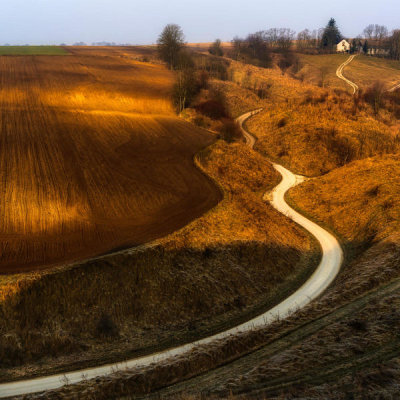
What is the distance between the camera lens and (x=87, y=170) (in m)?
35.8

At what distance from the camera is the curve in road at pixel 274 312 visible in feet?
59.0

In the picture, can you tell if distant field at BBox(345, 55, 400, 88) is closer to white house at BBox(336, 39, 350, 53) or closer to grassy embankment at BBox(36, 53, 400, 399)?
white house at BBox(336, 39, 350, 53)

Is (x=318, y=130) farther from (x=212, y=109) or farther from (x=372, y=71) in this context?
(x=372, y=71)

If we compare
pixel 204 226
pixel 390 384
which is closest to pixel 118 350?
pixel 204 226

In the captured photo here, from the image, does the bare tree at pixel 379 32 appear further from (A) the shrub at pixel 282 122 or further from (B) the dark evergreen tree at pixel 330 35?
(A) the shrub at pixel 282 122

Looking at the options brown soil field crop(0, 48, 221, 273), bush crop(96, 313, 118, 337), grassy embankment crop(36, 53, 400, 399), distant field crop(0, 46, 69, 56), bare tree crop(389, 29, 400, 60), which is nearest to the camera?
grassy embankment crop(36, 53, 400, 399)

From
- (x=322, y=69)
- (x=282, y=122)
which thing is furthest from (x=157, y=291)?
(x=322, y=69)

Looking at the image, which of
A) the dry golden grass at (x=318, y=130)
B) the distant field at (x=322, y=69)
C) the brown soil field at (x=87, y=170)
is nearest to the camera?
the brown soil field at (x=87, y=170)

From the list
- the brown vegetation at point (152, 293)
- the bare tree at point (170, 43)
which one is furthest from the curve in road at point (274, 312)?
the bare tree at point (170, 43)

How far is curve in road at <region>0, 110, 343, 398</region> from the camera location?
1797 centimetres

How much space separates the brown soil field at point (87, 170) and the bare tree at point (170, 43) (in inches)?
1469

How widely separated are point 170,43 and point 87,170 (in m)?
73.6

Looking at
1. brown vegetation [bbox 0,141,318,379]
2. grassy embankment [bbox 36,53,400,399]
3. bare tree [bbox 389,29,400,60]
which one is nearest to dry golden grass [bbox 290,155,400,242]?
grassy embankment [bbox 36,53,400,399]

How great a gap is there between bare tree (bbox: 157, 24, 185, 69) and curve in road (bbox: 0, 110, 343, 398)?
67.4 m
